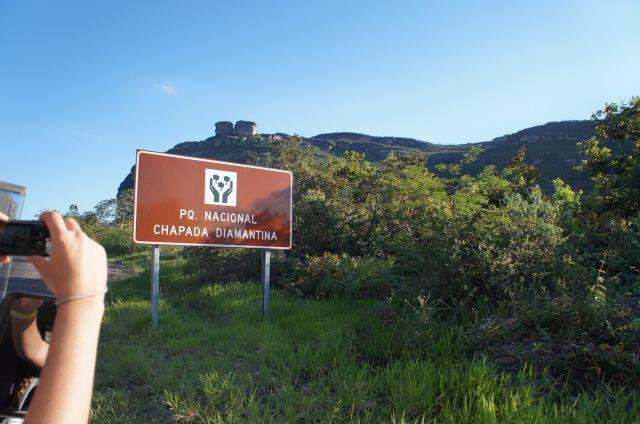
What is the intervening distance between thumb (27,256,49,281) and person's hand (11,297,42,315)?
0.72 ft

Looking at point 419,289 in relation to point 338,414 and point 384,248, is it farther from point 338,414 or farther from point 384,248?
point 384,248

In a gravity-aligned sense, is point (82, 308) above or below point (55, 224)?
below

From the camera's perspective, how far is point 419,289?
5164 mm

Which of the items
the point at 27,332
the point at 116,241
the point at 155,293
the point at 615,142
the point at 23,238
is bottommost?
the point at 116,241

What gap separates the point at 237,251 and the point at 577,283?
6.24 m

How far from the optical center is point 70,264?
101cm

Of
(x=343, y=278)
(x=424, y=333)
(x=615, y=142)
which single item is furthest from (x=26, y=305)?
(x=615, y=142)

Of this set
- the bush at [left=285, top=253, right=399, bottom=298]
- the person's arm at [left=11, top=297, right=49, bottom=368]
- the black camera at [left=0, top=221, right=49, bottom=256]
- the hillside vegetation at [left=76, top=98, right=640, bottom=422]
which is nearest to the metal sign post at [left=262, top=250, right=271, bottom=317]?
the hillside vegetation at [left=76, top=98, right=640, bottom=422]

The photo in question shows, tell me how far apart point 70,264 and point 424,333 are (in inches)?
142

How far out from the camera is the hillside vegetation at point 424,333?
3227mm

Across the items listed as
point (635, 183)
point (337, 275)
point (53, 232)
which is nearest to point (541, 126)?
point (635, 183)

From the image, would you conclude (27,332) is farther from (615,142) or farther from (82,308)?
(615,142)

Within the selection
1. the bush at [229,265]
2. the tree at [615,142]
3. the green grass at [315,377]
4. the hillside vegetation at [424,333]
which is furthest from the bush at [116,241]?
the tree at [615,142]

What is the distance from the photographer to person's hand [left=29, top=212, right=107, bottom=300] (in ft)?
3.31
